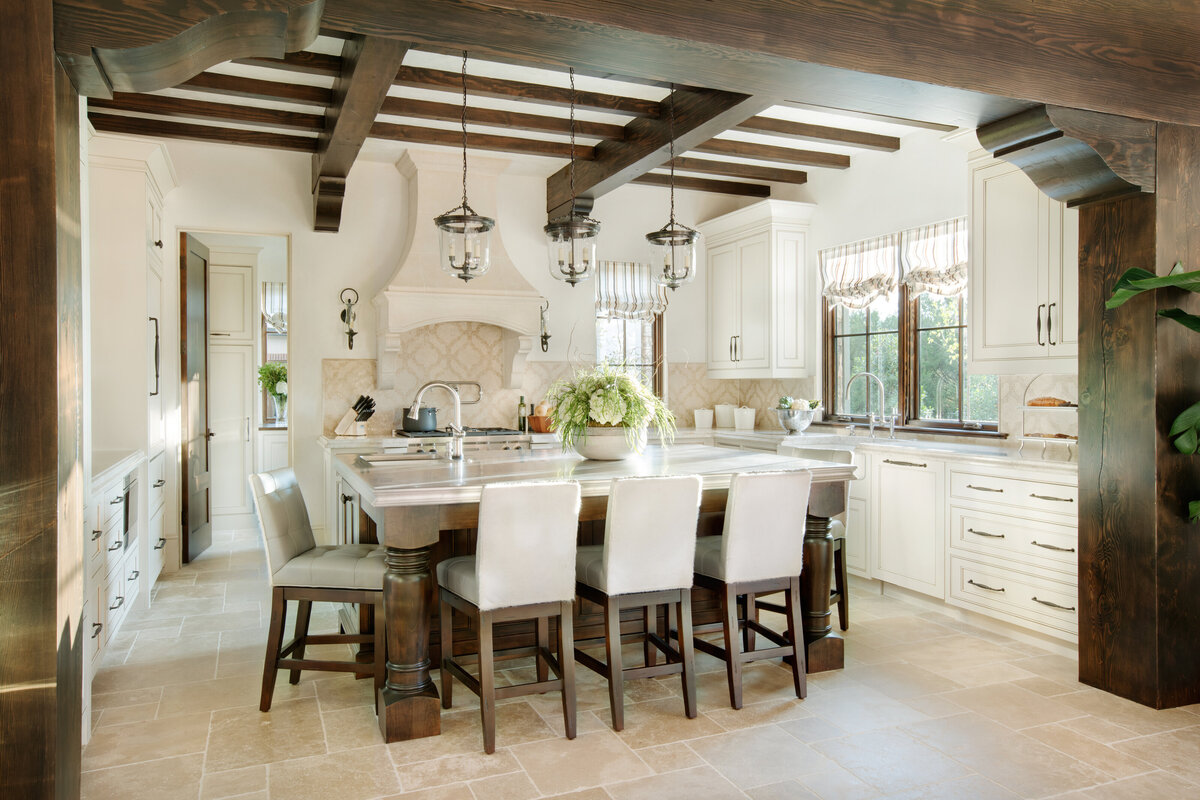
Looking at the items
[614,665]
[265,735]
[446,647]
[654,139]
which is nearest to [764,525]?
[614,665]

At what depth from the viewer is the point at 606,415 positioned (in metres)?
3.85

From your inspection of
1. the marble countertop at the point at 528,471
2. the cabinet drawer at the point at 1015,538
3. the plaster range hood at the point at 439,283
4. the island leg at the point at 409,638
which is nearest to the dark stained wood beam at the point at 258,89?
the plaster range hood at the point at 439,283

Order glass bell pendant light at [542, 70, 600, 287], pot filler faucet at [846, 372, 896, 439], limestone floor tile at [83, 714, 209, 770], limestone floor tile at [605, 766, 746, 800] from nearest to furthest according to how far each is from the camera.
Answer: limestone floor tile at [605, 766, 746, 800] → limestone floor tile at [83, 714, 209, 770] → glass bell pendant light at [542, 70, 600, 287] → pot filler faucet at [846, 372, 896, 439]

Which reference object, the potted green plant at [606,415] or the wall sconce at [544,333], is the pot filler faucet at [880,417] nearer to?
the potted green plant at [606,415]

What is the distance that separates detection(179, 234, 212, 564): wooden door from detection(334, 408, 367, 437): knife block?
3.67ft

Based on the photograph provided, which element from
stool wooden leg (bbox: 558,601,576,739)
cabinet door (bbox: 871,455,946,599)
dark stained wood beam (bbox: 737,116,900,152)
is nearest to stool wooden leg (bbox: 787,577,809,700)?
stool wooden leg (bbox: 558,601,576,739)

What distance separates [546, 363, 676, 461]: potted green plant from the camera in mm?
3850

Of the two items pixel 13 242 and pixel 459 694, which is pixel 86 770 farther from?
pixel 13 242

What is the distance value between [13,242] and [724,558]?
253cm

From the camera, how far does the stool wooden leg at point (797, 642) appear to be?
3396mm

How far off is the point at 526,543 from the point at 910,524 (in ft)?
9.16

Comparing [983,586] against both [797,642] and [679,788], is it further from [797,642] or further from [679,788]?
[679,788]

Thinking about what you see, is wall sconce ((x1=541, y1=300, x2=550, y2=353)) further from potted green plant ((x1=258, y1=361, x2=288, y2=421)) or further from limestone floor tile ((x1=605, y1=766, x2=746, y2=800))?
limestone floor tile ((x1=605, y1=766, x2=746, y2=800))

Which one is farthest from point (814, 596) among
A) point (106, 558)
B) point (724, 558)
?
point (106, 558)
